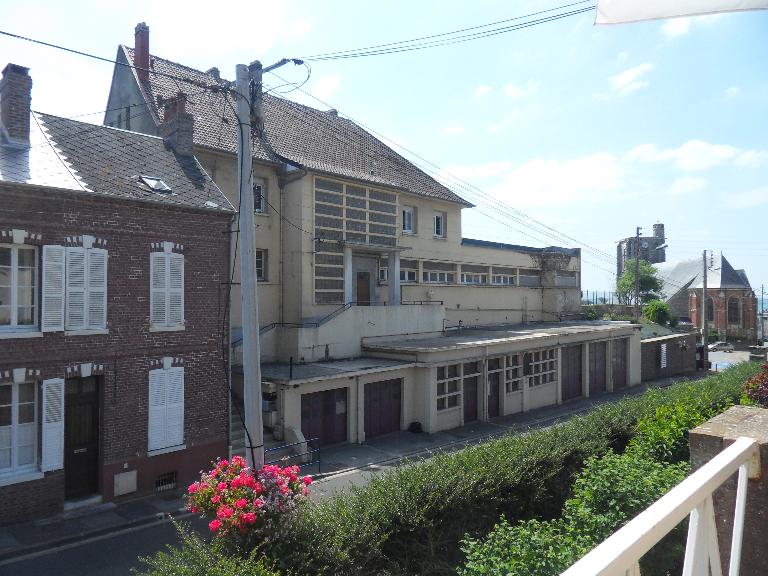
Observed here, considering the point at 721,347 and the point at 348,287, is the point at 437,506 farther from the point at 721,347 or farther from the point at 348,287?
the point at 721,347

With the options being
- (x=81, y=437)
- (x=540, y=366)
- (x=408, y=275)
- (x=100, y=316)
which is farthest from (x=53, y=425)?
(x=540, y=366)

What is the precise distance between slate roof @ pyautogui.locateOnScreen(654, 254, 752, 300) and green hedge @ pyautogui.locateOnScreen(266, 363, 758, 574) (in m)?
69.7

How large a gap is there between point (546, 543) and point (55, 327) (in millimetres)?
12621

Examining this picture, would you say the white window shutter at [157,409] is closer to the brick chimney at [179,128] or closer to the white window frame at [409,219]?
the brick chimney at [179,128]

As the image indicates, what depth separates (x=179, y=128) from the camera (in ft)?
62.0

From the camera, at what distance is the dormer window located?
15.9 meters

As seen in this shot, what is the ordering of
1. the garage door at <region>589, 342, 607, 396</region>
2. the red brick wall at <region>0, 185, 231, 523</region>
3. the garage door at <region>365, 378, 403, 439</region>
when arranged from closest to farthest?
the red brick wall at <region>0, 185, 231, 523</region>, the garage door at <region>365, 378, 403, 439</region>, the garage door at <region>589, 342, 607, 396</region>

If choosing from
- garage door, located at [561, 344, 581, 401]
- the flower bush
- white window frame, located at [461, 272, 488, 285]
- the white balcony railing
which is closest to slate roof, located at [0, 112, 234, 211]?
the flower bush

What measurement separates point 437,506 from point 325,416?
40.9 ft

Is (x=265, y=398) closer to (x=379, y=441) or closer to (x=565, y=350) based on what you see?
(x=379, y=441)

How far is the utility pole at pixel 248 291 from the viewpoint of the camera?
33.1ft

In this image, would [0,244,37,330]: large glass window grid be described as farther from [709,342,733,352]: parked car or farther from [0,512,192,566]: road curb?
[709,342,733,352]: parked car

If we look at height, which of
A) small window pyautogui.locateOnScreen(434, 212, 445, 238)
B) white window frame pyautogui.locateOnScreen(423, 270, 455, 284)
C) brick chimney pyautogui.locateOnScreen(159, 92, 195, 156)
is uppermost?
brick chimney pyautogui.locateOnScreen(159, 92, 195, 156)

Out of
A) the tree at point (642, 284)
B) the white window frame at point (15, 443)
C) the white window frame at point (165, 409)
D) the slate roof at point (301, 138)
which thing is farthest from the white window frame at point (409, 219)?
the tree at point (642, 284)
